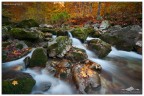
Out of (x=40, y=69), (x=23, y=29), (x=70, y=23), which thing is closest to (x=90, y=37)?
(x=70, y=23)

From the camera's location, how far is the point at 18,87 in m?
2.88

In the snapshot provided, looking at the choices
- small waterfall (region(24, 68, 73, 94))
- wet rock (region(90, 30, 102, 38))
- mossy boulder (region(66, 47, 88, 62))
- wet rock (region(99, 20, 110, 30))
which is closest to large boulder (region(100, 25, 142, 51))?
wet rock (region(90, 30, 102, 38))

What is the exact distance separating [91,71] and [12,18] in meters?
2.01

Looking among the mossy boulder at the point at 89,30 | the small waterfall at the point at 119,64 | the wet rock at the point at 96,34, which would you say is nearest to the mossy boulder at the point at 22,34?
the small waterfall at the point at 119,64

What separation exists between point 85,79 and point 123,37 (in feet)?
6.80

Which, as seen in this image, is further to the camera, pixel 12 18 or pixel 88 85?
pixel 12 18

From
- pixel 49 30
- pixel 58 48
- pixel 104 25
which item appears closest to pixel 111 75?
pixel 58 48

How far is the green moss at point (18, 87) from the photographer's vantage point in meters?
2.86

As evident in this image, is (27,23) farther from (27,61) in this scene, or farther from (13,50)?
(27,61)

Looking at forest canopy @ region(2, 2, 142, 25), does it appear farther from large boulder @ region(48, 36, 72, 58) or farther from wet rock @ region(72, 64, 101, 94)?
wet rock @ region(72, 64, 101, 94)

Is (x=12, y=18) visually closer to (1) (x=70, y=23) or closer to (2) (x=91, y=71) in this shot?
(1) (x=70, y=23)

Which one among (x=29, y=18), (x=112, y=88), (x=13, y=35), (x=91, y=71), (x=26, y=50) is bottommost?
(x=112, y=88)

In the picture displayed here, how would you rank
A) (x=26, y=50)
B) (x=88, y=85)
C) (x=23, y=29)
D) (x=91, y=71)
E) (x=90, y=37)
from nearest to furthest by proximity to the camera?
(x=88, y=85), (x=91, y=71), (x=26, y=50), (x=23, y=29), (x=90, y=37)

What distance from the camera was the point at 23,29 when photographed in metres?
4.45
